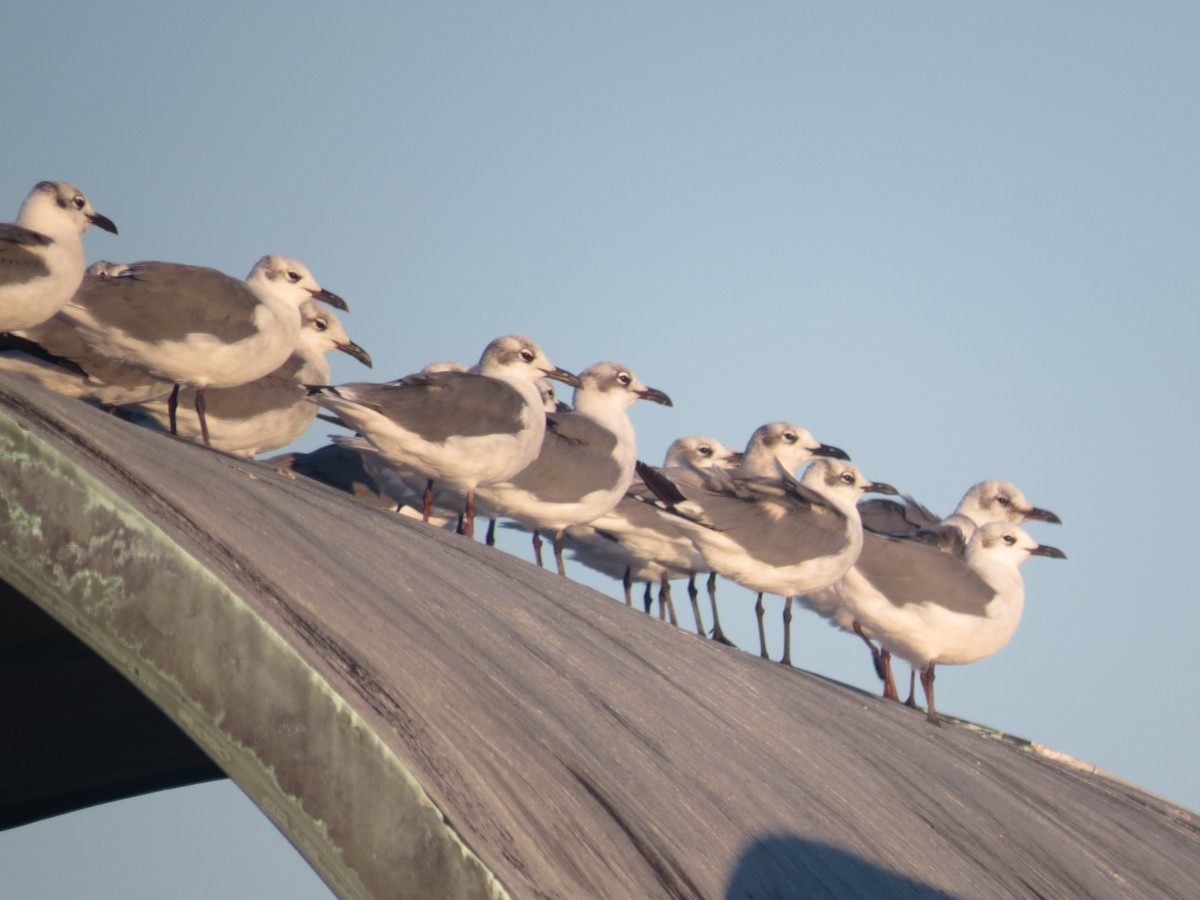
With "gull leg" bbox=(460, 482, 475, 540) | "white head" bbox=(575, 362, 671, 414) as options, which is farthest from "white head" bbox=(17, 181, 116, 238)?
"white head" bbox=(575, 362, 671, 414)

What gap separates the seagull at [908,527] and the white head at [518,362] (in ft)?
7.82

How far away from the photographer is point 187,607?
302cm

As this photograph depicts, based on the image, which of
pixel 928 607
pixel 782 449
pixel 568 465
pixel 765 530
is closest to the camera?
pixel 765 530

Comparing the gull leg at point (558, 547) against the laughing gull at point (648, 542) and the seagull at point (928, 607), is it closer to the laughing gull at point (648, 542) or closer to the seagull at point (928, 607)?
the laughing gull at point (648, 542)

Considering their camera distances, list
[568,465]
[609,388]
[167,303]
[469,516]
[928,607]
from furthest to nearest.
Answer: [609,388] < [568,465] < [928,607] < [469,516] < [167,303]

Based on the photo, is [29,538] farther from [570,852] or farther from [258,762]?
[570,852]

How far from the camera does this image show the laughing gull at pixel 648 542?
11.7 meters

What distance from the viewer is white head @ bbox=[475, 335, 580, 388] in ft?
36.3

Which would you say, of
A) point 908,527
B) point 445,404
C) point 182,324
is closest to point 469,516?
point 445,404

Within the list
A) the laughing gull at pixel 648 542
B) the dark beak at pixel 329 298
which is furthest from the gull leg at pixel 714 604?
the dark beak at pixel 329 298

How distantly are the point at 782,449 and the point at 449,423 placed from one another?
4.26m

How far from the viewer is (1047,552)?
467 inches

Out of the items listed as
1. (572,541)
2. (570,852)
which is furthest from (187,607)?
(572,541)

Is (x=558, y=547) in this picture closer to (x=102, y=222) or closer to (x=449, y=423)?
(x=449, y=423)
